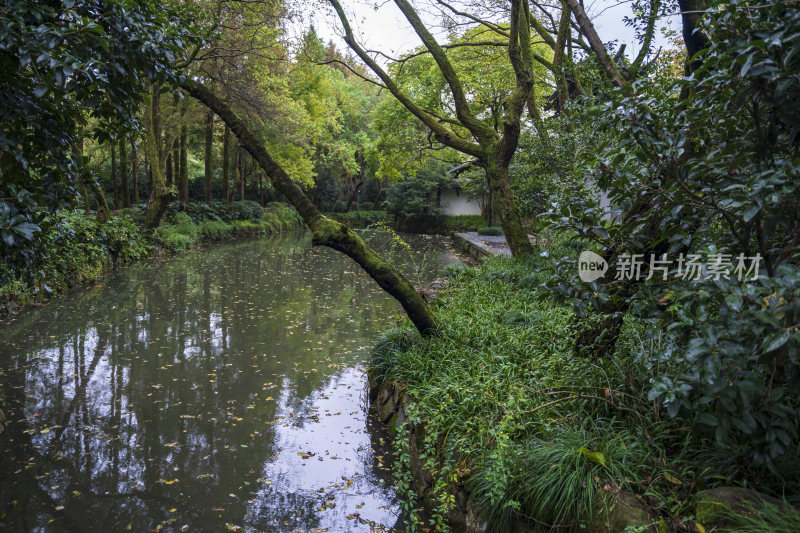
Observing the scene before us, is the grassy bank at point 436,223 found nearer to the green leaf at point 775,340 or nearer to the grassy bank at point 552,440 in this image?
the grassy bank at point 552,440

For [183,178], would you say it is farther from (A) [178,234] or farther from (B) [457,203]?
(B) [457,203]

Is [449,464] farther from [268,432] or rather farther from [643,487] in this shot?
[268,432]

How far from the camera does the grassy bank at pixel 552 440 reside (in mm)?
2482

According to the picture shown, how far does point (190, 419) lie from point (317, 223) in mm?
2268

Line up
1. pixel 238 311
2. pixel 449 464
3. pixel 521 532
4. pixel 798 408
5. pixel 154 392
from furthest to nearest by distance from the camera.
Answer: pixel 238 311, pixel 154 392, pixel 449 464, pixel 521 532, pixel 798 408

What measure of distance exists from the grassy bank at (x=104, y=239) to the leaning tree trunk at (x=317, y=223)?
1715 millimetres

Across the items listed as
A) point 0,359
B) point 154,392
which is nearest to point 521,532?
point 154,392

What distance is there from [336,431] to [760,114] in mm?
4030

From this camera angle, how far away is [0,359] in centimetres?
615

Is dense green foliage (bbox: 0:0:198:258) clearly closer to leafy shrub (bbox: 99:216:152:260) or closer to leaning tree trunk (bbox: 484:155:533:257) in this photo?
leaning tree trunk (bbox: 484:155:533:257)

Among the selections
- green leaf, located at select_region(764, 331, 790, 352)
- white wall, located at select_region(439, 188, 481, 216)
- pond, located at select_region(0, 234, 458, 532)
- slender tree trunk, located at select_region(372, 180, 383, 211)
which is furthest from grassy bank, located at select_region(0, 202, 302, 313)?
slender tree trunk, located at select_region(372, 180, 383, 211)

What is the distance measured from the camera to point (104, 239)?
436 inches

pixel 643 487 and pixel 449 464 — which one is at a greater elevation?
pixel 643 487

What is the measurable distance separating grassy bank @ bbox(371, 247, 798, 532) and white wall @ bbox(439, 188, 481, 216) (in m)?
25.5
